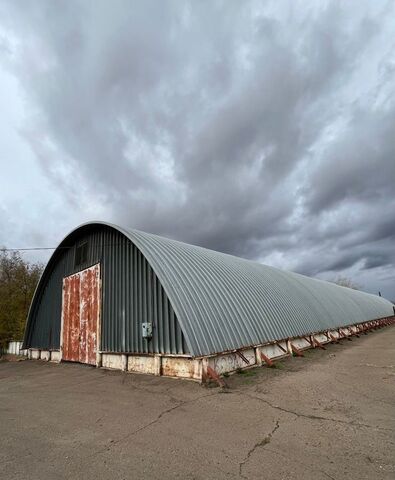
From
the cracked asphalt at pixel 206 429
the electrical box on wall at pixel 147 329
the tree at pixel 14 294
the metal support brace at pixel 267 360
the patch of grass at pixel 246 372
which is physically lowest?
the cracked asphalt at pixel 206 429

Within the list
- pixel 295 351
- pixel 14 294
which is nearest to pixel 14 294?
pixel 14 294

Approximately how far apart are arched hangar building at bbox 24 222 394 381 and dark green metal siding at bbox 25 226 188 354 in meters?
0.04

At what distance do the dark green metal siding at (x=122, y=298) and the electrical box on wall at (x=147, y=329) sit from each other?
17cm

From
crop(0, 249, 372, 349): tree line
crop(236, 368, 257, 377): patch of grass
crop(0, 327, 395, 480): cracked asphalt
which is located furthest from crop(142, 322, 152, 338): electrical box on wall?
crop(0, 249, 372, 349): tree line

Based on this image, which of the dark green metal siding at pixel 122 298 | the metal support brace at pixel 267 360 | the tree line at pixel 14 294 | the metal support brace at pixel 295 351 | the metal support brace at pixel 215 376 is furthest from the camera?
the tree line at pixel 14 294

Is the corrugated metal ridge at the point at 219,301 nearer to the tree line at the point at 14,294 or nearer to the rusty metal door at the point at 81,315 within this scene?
the rusty metal door at the point at 81,315

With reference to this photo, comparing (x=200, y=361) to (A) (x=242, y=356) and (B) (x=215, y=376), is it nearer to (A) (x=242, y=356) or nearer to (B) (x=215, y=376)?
(B) (x=215, y=376)

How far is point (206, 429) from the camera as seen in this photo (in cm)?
586

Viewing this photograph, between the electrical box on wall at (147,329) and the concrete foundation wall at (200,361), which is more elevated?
the electrical box on wall at (147,329)

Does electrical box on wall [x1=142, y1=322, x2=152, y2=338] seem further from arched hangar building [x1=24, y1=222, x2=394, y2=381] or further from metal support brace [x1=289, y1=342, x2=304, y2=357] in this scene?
metal support brace [x1=289, y1=342, x2=304, y2=357]

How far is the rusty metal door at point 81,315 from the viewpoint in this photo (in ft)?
47.4

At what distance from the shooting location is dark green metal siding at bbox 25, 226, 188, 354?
434 inches

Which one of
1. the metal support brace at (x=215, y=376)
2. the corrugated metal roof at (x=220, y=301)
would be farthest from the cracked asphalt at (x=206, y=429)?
the corrugated metal roof at (x=220, y=301)

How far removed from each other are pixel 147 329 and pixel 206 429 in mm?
5615
